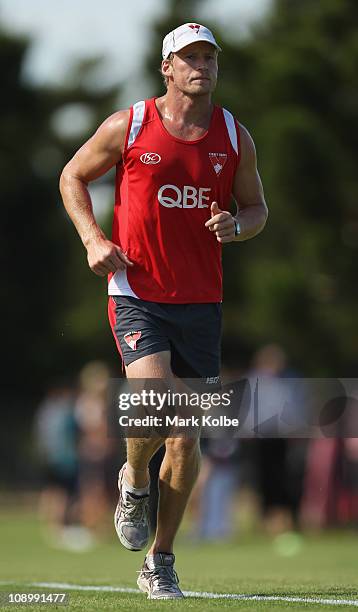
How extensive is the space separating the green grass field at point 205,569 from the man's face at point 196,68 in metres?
2.82

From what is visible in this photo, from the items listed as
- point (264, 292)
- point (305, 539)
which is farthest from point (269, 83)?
point (305, 539)

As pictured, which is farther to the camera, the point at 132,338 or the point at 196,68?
the point at 196,68

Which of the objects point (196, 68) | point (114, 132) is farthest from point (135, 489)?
point (196, 68)

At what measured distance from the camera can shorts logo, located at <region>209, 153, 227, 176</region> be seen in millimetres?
7379

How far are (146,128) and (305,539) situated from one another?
12029 millimetres

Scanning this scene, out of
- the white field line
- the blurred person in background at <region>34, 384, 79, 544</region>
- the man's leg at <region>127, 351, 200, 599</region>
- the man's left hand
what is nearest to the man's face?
the man's left hand

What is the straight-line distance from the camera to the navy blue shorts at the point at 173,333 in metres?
7.23

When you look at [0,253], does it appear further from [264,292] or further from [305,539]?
[305,539]

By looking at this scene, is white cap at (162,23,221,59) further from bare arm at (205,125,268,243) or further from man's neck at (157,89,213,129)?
bare arm at (205,125,268,243)

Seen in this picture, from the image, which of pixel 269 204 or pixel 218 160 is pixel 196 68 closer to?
pixel 218 160

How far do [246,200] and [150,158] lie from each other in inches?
29.9

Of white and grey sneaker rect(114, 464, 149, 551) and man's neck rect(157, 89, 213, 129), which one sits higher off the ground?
man's neck rect(157, 89, 213, 129)

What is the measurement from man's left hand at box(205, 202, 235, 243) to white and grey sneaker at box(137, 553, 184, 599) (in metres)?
1.82

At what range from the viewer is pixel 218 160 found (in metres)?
7.40
